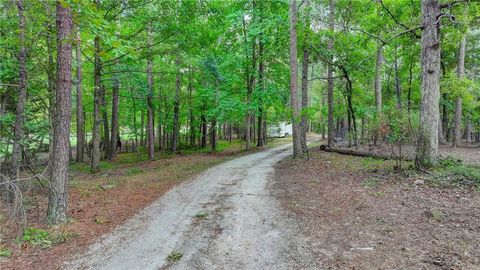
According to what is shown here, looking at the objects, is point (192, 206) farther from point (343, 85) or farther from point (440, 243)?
point (343, 85)

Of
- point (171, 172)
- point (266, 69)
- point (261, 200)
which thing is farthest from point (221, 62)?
point (261, 200)

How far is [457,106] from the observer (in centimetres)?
1967

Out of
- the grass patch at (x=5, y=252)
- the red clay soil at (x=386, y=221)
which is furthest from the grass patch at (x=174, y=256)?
the grass patch at (x=5, y=252)

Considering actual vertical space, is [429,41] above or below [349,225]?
above

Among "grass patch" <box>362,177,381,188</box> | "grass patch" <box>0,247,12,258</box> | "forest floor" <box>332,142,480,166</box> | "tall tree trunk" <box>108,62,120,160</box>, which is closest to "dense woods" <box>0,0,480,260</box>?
"tall tree trunk" <box>108,62,120,160</box>

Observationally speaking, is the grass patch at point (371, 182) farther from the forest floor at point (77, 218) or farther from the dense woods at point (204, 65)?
the forest floor at point (77, 218)

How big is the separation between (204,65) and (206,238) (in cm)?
1678

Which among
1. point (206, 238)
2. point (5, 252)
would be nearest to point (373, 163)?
point (206, 238)

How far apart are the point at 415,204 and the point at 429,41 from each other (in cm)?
513

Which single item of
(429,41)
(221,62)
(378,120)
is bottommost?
(378,120)

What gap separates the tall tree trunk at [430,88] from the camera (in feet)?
27.8

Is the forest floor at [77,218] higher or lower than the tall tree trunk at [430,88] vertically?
lower

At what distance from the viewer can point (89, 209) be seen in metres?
7.27

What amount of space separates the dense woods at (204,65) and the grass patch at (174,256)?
8.42ft
